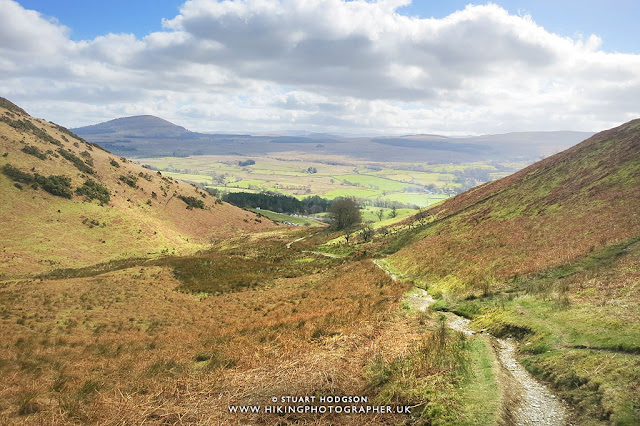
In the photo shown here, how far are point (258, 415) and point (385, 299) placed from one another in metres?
15.4

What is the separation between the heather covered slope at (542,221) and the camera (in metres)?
23.6

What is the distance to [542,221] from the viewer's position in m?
31.6

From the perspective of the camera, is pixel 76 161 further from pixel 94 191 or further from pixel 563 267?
pixel 563 267

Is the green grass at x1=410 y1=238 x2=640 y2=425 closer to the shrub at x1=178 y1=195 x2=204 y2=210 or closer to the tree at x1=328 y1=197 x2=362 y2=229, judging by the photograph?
the tree at x1=328 y1=197 x2=362 y2=229

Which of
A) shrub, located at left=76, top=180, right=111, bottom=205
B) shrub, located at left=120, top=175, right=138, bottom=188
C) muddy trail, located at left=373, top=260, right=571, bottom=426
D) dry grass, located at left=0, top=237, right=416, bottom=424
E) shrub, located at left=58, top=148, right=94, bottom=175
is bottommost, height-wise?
dry grass, located at left=0, top=237, right=416, bottom=424

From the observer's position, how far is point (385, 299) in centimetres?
2211

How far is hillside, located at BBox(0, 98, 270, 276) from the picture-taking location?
5716 cm

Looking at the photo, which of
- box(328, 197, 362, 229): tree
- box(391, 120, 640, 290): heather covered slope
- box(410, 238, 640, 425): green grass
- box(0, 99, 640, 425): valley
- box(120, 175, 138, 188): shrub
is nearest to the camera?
box(410, 238, 640, 425): green grass

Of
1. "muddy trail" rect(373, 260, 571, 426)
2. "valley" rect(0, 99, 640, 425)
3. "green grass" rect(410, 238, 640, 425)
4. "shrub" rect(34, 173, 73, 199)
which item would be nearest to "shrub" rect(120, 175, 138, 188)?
"shrub" rect(34, 173, 73, 199)

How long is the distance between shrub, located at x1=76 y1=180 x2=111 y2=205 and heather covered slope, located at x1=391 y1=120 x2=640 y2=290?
242 ft

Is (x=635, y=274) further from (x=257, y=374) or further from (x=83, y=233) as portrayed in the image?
(x=83, y=233)

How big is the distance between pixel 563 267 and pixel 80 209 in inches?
3372

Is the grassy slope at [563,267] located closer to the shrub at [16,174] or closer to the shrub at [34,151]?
the shrub at [16,174]

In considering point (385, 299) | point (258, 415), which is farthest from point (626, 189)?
point (258, 415)
